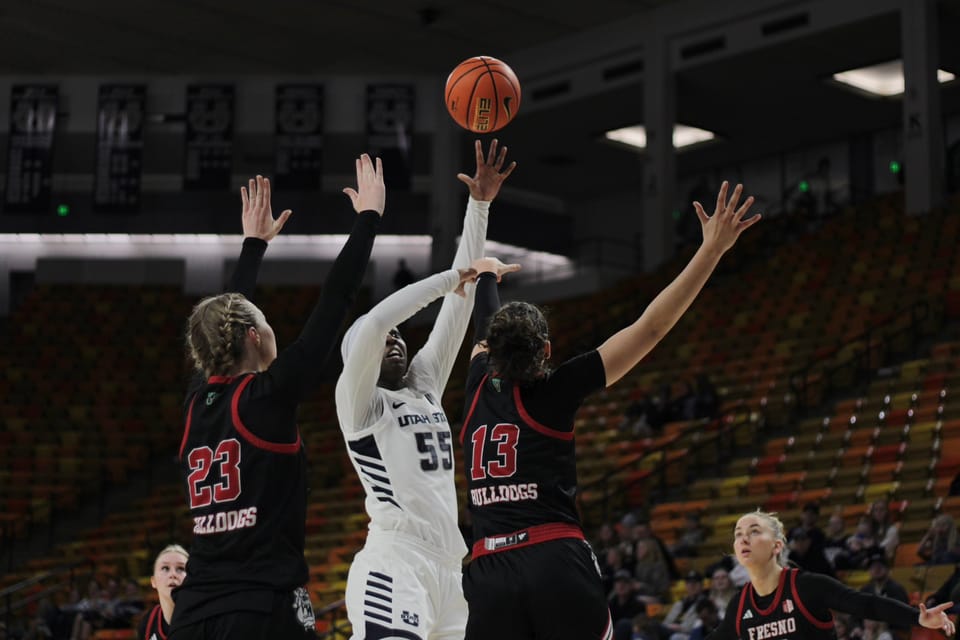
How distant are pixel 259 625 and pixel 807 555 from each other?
8.13 m

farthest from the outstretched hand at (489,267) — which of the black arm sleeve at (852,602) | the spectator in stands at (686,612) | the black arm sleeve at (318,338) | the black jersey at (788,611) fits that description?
the spectator in stands at (686,612)

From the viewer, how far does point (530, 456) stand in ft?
14.4

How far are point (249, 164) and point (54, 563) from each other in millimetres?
12158

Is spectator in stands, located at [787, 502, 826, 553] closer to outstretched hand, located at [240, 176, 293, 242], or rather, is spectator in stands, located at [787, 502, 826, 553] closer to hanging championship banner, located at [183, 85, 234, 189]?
outstretched hand, located at [240, 176, 293, 242]

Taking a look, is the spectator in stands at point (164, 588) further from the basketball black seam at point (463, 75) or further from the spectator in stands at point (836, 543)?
the spectator in stands at point (836, 543)

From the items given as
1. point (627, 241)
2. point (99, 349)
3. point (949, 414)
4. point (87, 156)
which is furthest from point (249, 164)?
point (949, 414)

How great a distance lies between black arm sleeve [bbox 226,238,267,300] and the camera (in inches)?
167

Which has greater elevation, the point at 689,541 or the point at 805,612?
the point at 805,612

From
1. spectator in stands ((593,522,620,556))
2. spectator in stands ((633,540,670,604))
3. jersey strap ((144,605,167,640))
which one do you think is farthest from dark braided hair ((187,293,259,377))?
spectator in stands ((593,522,620,556))

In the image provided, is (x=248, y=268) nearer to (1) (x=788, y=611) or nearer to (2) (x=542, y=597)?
(2) (x=542, y=597)

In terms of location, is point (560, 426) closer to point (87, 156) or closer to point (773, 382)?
point (773, 382)

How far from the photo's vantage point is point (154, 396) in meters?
24.0

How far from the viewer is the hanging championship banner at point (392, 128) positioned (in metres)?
26.7

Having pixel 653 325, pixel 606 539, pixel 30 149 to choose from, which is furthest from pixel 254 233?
pixel 30 149
